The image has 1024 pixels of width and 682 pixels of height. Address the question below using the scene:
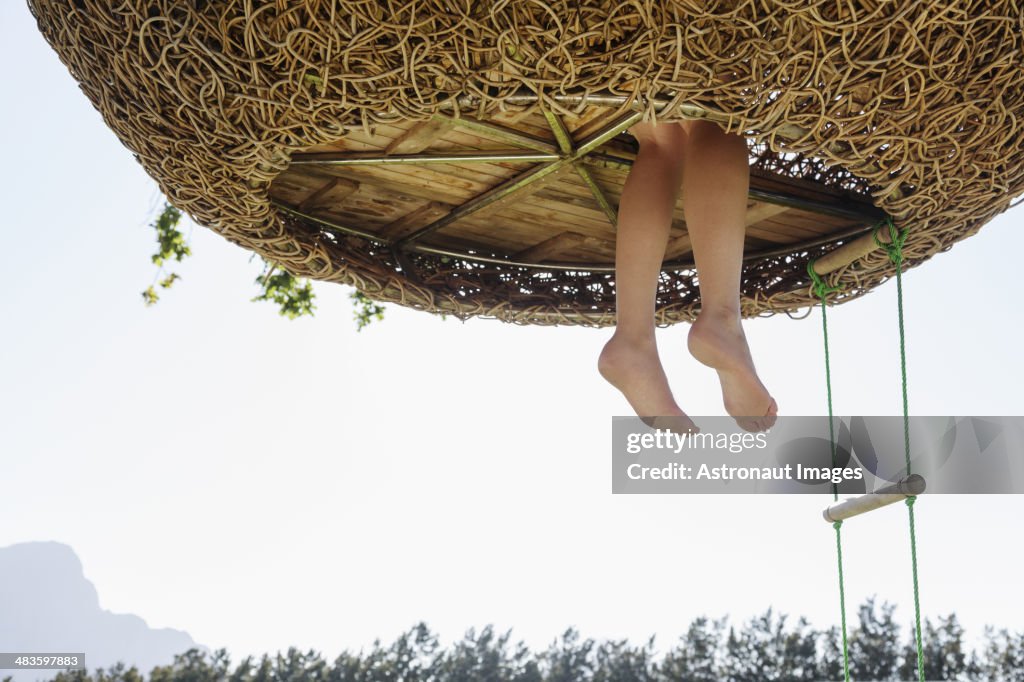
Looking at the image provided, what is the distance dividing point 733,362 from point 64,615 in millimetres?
95341

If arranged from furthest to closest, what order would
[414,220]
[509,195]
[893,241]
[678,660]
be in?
[678,660], [414,220], [509,195], [893,241]

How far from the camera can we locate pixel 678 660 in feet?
36.8

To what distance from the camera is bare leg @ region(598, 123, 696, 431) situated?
127cm

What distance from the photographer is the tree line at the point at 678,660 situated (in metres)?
10.5

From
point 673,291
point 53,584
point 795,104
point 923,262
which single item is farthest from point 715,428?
point 53,584

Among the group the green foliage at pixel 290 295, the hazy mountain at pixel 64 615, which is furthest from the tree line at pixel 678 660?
the hazy mountain at pixel 64 615

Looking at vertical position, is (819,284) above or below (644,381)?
above

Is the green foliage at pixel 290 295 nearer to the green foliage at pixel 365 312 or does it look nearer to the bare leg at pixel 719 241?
the green foliage at pixel 365 312

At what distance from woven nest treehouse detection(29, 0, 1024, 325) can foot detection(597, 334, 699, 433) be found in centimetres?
27

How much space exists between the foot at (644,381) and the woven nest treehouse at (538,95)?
0.87 ft

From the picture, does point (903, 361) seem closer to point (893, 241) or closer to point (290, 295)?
point (893, 241)

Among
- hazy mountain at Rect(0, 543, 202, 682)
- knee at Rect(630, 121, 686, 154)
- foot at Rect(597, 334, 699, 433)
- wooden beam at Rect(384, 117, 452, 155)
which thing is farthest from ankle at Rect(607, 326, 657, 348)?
hazy mountain at Rect(0, 543, 202, 682)

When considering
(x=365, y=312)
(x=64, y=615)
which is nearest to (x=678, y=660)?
(x=365, y=312)

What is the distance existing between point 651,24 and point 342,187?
2.39ft
